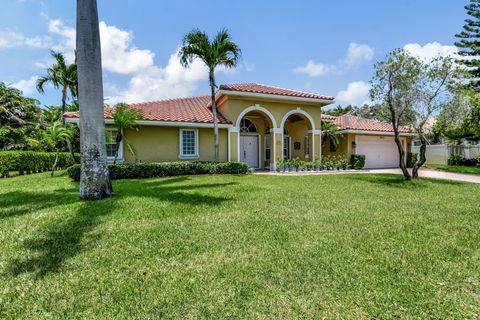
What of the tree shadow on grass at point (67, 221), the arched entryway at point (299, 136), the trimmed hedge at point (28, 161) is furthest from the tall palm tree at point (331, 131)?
the trimmed hedge at point (28, 161)

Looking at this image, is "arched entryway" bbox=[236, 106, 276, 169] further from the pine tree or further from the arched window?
the pine tree

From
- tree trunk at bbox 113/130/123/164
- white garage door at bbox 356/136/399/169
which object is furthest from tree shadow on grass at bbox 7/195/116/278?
white garage door at bbox 356/136/399/169

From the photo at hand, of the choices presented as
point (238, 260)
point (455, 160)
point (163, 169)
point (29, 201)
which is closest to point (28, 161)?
point (163, 169)

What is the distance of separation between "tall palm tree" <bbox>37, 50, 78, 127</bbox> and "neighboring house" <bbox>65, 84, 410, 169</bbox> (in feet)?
20.0

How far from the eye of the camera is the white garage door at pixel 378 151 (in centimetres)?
2389

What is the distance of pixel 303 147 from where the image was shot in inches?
880

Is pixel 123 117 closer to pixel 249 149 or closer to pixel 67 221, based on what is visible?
pixel 67 221

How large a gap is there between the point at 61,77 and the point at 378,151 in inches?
1103

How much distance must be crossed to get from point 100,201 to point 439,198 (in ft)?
38.4

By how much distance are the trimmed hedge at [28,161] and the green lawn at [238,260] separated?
11.5 metres

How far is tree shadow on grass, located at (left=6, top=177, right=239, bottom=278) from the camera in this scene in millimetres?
4207

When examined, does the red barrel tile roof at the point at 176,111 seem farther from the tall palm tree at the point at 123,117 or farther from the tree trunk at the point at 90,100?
the tree trunk at the point at 90,100

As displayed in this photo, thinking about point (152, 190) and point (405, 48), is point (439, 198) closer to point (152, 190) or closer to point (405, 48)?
point (405, 48)

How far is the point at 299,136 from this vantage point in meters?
23.0
